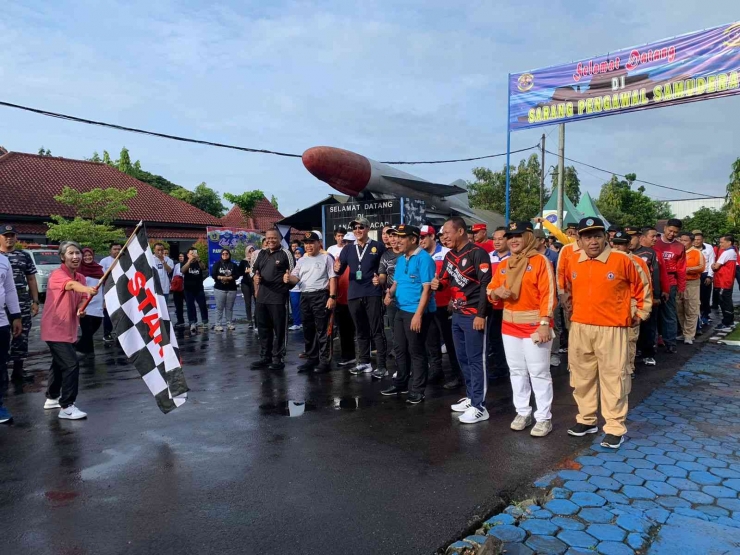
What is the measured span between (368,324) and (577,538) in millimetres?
4211

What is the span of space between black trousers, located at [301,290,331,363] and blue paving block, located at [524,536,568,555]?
448cm

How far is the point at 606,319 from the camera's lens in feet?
13.4

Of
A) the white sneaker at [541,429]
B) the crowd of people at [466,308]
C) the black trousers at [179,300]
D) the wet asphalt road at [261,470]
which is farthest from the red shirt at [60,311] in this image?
the black trousers at [179,300]

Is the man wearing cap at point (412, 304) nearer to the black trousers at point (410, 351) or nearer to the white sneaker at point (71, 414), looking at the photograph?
the black trousers at point (410, 351)

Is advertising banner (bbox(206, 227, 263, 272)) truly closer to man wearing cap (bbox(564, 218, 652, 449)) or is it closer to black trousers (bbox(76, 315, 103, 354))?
black trousers (bbox(76, 315, 103, 354))

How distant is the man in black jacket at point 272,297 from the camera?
7105 mm

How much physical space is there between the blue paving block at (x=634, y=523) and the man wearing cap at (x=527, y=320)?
1318mm

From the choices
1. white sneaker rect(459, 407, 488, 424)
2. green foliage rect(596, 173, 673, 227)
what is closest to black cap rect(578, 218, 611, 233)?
white sneaker rect(459, 407, 488, 424)

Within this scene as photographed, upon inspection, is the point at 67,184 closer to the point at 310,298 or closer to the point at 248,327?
the point at 248,327

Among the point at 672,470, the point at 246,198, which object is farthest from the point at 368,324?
the point at 246,198

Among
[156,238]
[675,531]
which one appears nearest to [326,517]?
[675,531]

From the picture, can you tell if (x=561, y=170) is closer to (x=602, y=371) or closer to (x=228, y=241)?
(x=228, y=241)

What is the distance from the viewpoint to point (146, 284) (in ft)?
16.1

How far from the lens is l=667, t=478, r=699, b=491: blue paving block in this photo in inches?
130
